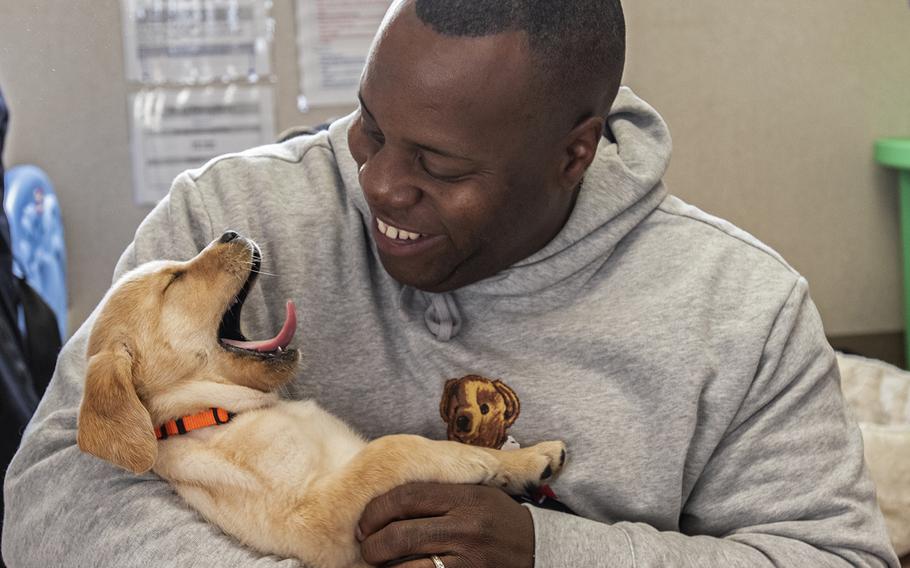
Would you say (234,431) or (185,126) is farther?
(185,126)

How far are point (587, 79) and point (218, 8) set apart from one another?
2.08 m

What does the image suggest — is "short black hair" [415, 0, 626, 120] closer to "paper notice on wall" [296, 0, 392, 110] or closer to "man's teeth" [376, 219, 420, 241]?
"man's teeth" [376, 219, 420, 241]

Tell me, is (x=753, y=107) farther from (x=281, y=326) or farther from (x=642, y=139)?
(x=281, y=326)

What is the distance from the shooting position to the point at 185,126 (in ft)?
10.0

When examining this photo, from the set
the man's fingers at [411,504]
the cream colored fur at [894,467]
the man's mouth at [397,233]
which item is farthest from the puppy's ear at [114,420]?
the cream colored fur at [894,467]

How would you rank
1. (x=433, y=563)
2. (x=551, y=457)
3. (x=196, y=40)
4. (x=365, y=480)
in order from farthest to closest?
(x=196, y=40) < (x=551, y=457) < (x=365, y=480) < (x=433, y=563)

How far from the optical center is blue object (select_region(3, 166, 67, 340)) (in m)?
2.46

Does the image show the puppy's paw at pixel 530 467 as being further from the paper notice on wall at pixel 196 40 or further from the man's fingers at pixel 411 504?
the paper notice on wall at pixel 196 40

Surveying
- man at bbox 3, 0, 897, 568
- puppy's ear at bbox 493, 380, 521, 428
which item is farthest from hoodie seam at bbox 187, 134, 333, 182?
puppy's ear at bbox 493, 380, 521, 428

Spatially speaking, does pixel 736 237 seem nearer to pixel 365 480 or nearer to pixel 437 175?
pixel 437 175

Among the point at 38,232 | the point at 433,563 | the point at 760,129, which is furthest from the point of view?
the point at 760,129

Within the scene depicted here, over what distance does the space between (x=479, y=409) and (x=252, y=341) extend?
0.36m

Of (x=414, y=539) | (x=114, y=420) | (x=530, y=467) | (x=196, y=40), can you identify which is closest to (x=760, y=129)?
(x=196, y=40)

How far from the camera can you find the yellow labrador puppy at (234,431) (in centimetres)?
121
